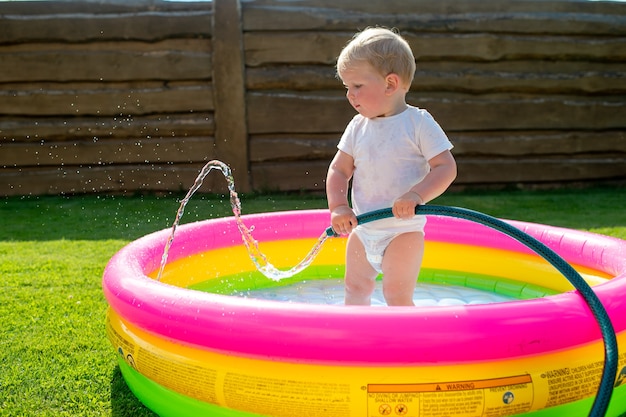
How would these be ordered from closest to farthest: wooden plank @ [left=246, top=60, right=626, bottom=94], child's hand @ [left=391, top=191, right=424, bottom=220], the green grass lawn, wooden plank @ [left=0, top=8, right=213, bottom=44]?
1. child's hand @ [left=391, top=191, right=424, bottom=220]
2. the green grass lawn
3. wooden plank @ [left=0, top=8, right=213, bottom=44]
4. wooden plank @ [left=246, top=60, right=626, bottom=94]

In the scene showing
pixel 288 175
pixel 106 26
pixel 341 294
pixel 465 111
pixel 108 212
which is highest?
pixel 106 26

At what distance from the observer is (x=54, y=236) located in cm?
438

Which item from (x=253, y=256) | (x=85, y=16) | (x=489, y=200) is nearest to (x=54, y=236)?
(x=253, y=256)

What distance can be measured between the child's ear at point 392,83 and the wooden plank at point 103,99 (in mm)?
3825

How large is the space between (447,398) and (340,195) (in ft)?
2.85

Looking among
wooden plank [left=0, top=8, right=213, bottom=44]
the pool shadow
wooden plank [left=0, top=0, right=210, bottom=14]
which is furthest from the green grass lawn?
wooden plank [left=0, top=0, right=210, bottom=14]

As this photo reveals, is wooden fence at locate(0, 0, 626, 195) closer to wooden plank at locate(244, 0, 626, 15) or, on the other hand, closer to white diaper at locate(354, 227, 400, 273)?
wooden plank at locate(244, 0, 626, 15)

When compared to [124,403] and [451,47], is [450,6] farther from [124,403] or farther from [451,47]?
[124,403]

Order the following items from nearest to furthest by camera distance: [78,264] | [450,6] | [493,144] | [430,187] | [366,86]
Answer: [430,187], [366,86], [78,264], [450,6], [493,144]

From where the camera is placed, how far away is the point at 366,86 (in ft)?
7.00

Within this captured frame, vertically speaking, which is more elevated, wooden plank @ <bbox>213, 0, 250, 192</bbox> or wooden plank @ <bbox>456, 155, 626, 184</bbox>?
wooden plank @ <bbox>213, 0, 250, 192</bbox>

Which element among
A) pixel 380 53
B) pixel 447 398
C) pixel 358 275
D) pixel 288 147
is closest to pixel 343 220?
pixel 358 275

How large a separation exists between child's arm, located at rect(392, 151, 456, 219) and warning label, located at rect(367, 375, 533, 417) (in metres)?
0.52

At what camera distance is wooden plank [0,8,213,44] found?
18.6 ft
